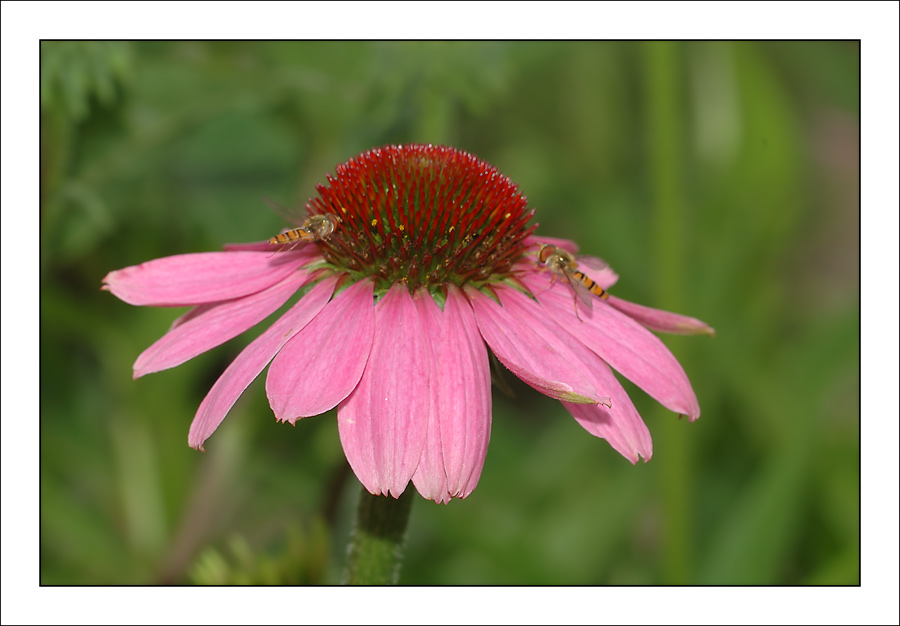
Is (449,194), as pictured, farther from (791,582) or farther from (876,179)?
(791,582)

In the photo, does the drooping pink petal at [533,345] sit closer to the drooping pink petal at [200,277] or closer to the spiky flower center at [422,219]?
the spiky flower center at [422,219]

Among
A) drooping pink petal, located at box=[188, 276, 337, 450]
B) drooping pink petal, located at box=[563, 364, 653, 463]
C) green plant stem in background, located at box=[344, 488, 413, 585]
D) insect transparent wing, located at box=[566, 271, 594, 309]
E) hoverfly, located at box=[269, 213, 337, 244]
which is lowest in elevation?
green plant stem in background, located at box=[344, 488, 413, 585]

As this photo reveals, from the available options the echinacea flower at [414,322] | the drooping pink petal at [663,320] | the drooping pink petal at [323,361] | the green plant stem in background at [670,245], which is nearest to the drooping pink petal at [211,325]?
the echinacea flower at [414,322]

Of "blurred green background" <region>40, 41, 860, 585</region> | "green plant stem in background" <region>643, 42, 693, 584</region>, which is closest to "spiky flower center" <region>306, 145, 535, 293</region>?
"blurred green background" <region>40, 41, 860, 585</region>

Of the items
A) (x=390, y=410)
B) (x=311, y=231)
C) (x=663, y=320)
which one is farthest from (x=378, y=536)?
(x=663, y=320)

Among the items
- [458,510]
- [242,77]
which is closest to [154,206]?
[242,77]

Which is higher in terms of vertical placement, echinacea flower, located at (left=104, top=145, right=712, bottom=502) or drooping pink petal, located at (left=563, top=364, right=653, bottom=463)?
echinacea flower, located at (left=104, top=145, right=712, bottom=502)

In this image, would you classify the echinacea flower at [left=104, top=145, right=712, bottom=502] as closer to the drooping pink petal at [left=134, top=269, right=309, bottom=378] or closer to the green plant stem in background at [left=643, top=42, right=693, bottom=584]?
the drooping pink petal at [left=134, top=269, right=309, bottom=378]
